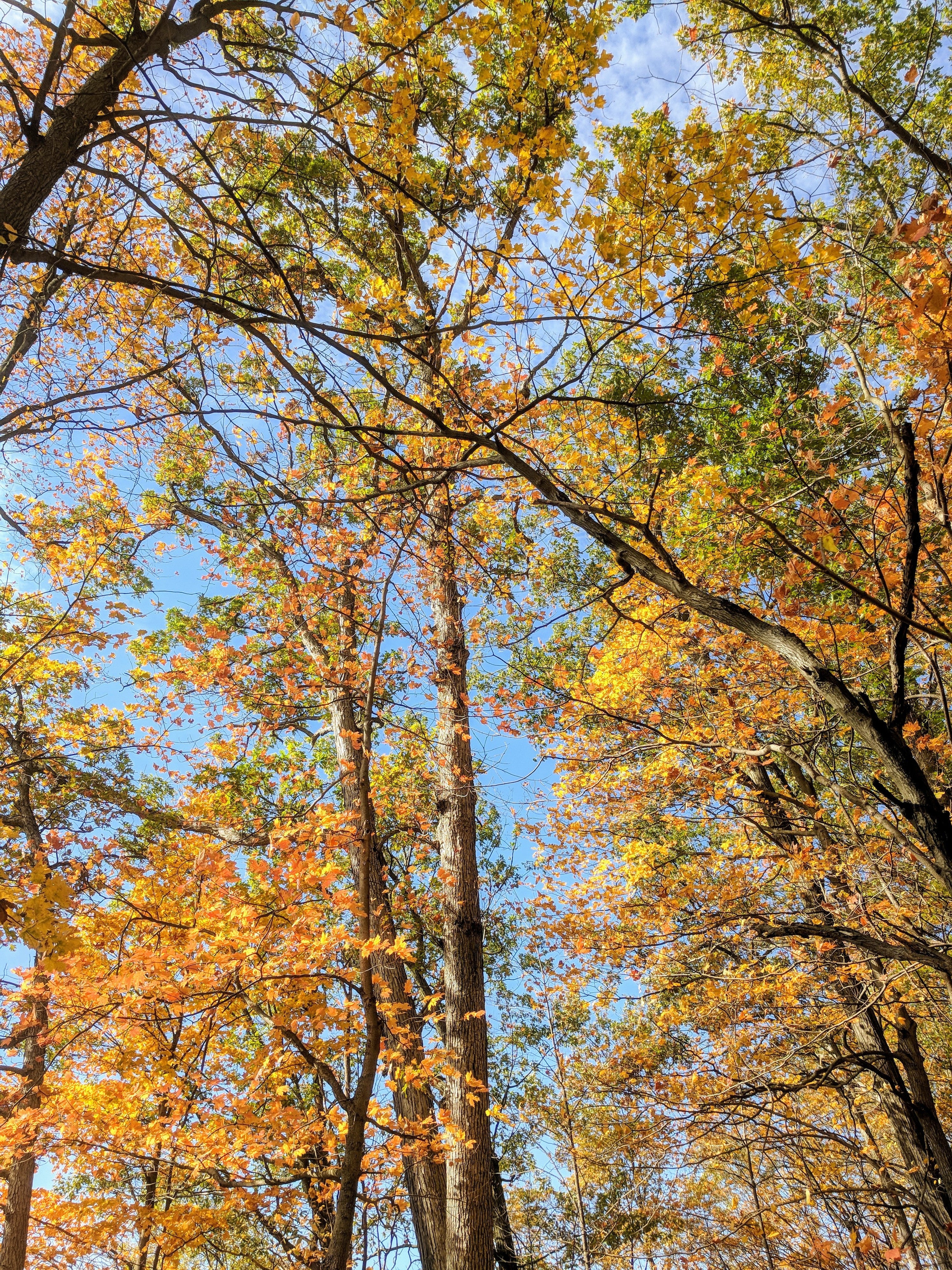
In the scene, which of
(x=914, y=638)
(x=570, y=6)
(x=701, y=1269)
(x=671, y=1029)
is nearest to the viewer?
(x=914, y=638)

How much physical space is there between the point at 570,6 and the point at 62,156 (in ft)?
10.9

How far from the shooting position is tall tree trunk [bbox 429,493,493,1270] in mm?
4473

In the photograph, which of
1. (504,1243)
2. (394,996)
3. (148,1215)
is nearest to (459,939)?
(394,996)

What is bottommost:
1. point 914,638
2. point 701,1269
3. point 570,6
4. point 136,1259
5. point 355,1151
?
point 701,1269

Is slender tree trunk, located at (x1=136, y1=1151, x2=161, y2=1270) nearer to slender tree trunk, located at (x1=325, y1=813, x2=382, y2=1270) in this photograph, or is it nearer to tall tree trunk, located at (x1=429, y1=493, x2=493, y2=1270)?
tall tree trunk, located at (x1=429, y1=493, x2=493, y2=1270)

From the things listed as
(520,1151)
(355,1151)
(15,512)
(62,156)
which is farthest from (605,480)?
(520,1151)

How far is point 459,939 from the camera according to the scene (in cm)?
546

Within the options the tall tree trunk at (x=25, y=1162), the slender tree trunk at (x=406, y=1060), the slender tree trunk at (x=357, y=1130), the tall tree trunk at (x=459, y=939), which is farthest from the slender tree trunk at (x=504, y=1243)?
the slender tree trunk at (x=357, y=1130)

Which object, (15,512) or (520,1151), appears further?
(520,1151)

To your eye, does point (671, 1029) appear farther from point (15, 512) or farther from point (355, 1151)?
point (15, 512)

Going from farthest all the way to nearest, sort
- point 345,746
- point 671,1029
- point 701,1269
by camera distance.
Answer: point 671,1029 < point 701,1269 < point 345,746

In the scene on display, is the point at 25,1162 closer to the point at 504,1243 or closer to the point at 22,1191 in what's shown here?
the point at 22,1191

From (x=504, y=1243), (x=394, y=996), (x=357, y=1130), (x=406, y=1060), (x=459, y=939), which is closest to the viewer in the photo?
(x=357, y=1130)

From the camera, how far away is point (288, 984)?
15.2 ft
